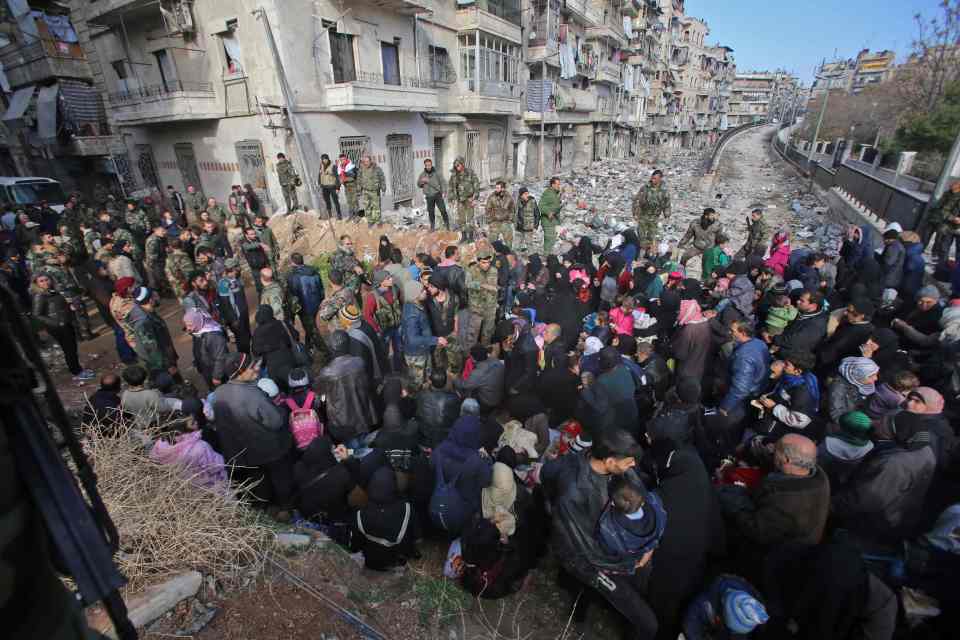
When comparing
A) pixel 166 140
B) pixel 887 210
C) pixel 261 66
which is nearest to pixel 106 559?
pixel 261 66

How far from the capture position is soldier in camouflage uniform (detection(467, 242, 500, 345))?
559cm

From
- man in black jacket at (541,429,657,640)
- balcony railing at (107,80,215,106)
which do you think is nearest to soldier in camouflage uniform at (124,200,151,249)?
balcony railing at (107,80,215,106)

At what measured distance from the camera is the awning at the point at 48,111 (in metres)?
17.2

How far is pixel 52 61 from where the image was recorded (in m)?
16.8

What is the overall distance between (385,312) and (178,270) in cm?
357

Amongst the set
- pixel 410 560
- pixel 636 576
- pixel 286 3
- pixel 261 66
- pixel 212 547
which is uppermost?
pixel 286 3

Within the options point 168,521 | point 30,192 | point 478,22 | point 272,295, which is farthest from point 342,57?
point 168,521

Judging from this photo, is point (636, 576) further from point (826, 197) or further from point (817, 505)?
point (826, 197)

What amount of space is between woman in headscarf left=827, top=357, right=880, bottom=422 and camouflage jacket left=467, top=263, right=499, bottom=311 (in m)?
3.61

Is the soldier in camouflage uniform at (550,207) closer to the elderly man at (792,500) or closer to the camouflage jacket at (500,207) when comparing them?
the camouflage jacket at (500,207)

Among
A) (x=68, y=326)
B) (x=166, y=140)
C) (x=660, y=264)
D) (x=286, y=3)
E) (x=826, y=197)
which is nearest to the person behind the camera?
(x=68, y=326)

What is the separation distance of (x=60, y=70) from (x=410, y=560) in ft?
78.7

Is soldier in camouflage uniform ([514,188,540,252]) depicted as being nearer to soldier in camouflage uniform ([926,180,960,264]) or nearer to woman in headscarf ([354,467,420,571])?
soldier in camouflage uniform ([926,180,960,264])

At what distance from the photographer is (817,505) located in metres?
2.46
